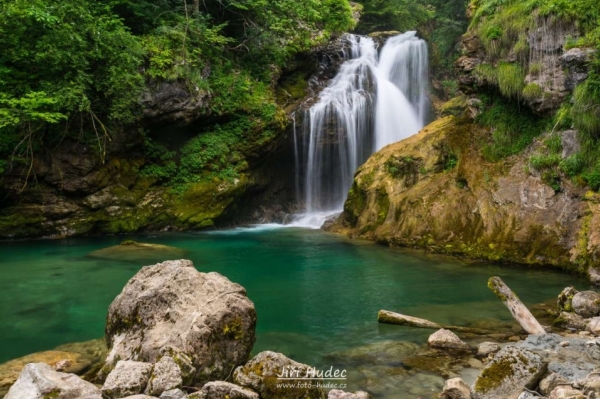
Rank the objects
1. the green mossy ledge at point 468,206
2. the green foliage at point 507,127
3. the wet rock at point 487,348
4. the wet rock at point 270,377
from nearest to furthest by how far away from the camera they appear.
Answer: the wet rock at point 270,377 → the wet rock at point 487,348 → the green mossy ledge at point 468,206 → the green foliage at point 507,127

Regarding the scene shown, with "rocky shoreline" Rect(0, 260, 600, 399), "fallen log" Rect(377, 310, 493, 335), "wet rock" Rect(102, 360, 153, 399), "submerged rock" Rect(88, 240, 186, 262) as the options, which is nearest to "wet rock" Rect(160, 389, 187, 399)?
"rocky shoreline" Rect(0, 260, 600, 399)

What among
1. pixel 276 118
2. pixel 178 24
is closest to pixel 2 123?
pixel 178 24

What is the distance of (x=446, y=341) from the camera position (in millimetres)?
6141

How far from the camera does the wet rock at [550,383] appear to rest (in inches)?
173

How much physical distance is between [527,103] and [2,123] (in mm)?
14278

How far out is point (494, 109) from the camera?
14.0 metres

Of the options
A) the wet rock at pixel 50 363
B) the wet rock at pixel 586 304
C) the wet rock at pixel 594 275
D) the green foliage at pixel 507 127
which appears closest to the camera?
the wet rock at pixel 50 363

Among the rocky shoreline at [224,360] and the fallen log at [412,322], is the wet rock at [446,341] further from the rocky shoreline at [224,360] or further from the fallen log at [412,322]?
the fallen log at [412,322]

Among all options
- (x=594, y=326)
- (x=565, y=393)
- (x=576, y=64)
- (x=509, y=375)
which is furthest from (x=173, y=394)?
(x=576, y=64)

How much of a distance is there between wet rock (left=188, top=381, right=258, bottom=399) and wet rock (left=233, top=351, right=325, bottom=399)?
0.67 feet

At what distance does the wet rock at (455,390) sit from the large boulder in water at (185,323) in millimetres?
2019

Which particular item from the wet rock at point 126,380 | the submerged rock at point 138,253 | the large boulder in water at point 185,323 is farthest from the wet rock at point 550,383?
the submerged rock at point 138,253

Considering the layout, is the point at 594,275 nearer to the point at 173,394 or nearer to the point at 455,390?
the point at 455,390

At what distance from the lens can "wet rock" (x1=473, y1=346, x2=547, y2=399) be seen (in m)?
4.39
